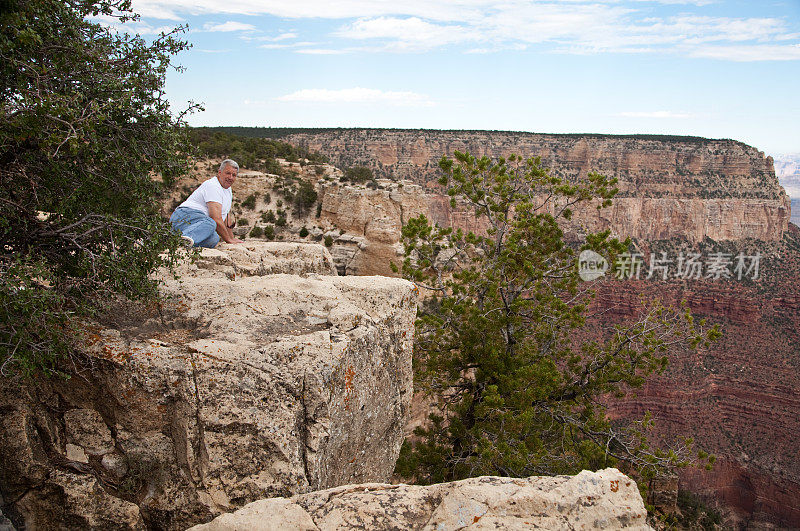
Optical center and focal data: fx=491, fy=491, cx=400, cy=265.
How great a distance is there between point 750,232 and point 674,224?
8312 millimetres

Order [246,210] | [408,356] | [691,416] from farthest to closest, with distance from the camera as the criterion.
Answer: [691,416] → [246,210] → [408,356]

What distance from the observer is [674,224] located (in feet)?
189

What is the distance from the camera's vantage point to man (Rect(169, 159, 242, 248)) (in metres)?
6.94

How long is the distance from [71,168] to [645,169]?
66.4m

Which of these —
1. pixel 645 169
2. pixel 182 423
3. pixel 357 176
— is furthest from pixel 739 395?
pixel 182 423

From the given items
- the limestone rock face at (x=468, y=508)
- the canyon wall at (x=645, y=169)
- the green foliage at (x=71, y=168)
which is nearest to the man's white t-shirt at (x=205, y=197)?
the green foliage at (x=71, y=168)

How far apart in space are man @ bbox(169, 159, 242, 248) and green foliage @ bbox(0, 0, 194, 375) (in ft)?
6.13

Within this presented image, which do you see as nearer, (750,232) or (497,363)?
(497,363)

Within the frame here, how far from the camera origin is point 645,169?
6072cm

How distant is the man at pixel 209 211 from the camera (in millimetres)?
6941

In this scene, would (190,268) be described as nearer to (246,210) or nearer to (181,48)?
(181,48)

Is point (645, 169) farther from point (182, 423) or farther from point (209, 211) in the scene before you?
point (182, 423)

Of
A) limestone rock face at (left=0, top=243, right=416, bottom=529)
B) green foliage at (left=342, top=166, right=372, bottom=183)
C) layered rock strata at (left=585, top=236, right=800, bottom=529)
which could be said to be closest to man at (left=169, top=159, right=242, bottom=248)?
limestone rock face at (left=0, top=243, right=416, bottom=529)

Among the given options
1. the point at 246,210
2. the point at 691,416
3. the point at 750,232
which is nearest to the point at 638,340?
the point at 246,210
